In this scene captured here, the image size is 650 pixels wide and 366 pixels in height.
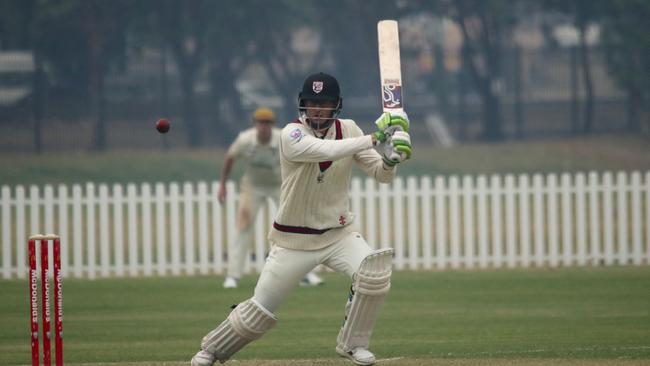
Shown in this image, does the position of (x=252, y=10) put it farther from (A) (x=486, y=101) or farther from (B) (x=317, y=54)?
(A) (x=486, y=101)

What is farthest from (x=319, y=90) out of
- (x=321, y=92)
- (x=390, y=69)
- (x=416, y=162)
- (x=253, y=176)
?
(x=416, y=162)

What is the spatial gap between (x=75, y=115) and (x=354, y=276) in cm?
3147

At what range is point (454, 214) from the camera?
17641 mm

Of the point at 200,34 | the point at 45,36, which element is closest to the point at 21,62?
the point at 45,36

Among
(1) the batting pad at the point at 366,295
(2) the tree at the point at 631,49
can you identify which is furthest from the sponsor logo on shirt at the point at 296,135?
(2) the tree at the point at 631,49

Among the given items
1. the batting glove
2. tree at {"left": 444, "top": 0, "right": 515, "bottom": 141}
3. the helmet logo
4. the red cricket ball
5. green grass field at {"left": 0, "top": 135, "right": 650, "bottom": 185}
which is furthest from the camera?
tree at {"left": 444, "top": 0, "right": 515, "bottom": 141}

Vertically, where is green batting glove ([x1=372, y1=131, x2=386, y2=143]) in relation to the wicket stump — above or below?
above

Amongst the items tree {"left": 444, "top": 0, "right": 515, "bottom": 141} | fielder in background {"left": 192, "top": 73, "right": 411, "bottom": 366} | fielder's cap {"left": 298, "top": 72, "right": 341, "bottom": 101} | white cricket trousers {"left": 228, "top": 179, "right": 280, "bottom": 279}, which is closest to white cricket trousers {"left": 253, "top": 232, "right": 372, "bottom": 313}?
fielder in background {"left": 192, "top": 73, "right": 411, "bottom": 366}

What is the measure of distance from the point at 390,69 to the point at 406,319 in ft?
13.7

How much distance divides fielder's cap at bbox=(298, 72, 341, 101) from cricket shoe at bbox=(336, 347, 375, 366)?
5.33 ft

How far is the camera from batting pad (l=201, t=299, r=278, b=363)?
8.63 metres

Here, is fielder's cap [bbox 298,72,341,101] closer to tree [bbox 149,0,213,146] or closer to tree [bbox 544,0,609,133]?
tree [bbox 149,0,213,146]

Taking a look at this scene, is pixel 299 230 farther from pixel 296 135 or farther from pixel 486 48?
pixel 486 48

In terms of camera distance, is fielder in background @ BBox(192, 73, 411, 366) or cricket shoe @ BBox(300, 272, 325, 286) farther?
cricket shoe @ BBox(300, 272, 325, 286)
